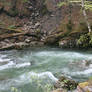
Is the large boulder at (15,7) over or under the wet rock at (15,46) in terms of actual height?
over

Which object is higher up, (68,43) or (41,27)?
(41,27)

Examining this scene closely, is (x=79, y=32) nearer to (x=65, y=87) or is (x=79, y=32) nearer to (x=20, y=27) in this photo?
(x=20, y=27)

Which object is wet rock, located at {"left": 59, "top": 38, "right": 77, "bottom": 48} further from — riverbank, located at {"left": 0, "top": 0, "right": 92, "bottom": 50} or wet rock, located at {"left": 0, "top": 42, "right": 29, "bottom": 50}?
wet rock, located at {"left": 0, "top": 42, "right": 29, "bottom": 50}

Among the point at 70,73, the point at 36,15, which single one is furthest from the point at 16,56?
the point at 36,15

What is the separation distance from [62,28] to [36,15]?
3.55 metres

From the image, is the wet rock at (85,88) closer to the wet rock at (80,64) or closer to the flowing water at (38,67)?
the flowing water at (38,67)

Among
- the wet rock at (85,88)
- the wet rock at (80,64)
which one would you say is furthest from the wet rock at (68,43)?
the wet rock at (85,88)

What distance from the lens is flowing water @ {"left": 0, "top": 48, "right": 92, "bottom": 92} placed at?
285 inches

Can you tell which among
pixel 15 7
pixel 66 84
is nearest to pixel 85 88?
pixel 66 84

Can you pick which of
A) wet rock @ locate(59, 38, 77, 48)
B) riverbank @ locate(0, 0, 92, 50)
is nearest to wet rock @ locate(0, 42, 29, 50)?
riverbank @ locate(0, 0, 92, 50)

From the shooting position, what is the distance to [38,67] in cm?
934

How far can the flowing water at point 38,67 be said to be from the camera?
7242 mm

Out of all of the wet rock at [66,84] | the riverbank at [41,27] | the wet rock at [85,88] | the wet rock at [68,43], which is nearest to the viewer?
the wet rock at [85,88]

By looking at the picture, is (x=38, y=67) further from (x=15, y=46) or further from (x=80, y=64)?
(x=15, y=46)
